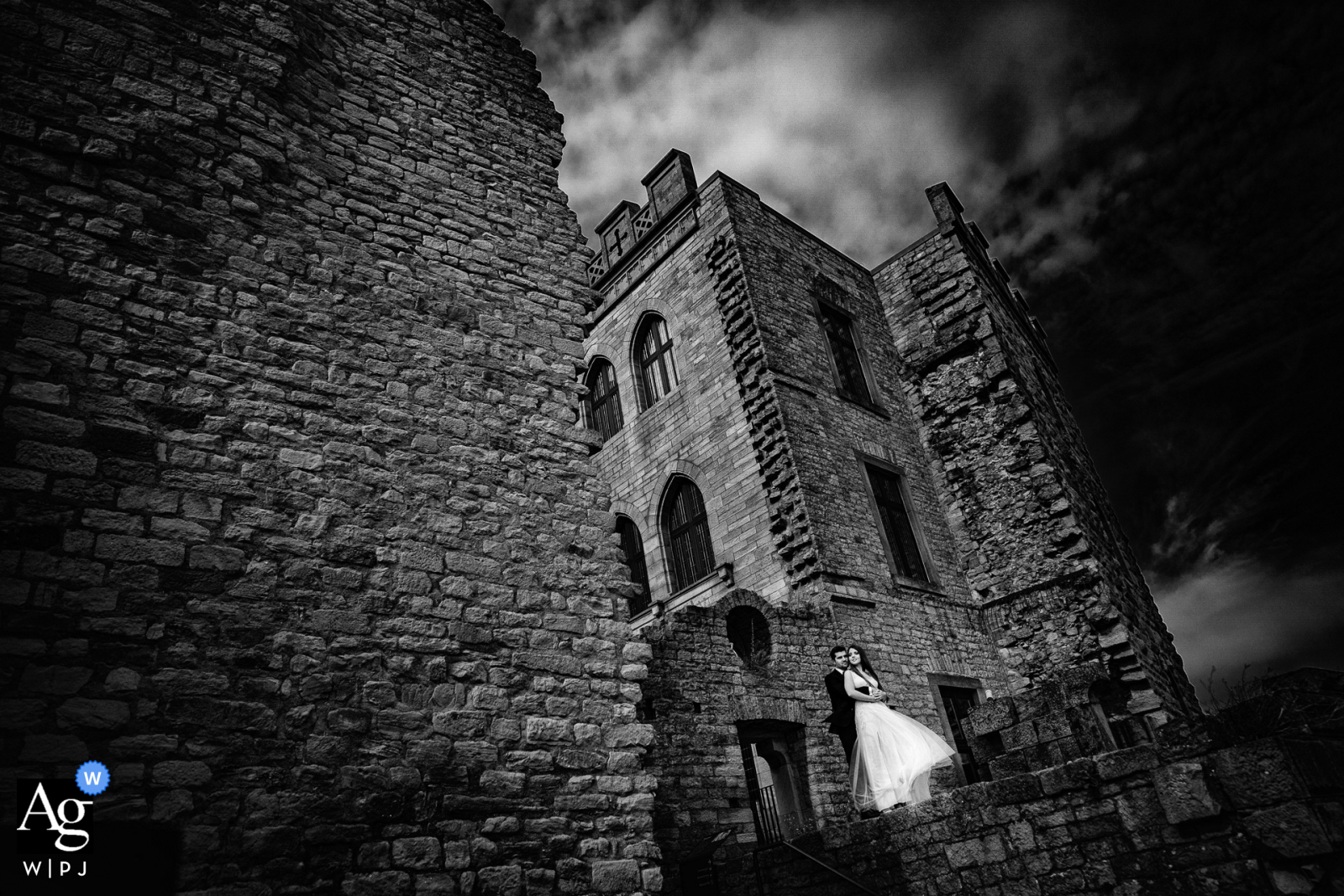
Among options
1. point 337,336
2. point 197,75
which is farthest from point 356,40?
point 337,336

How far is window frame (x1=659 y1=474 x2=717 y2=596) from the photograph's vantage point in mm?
12359

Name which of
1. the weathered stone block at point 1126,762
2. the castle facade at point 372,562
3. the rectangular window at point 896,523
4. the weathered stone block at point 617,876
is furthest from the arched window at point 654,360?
the weathered stone block at point 617,876

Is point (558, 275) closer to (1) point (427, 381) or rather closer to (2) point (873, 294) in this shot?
(1) point (427, 381)

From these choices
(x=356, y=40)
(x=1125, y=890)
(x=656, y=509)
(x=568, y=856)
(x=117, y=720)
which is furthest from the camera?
(x=656, y=509)

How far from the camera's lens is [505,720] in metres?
4.59

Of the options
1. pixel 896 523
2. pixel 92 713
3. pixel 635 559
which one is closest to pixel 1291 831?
pixel 92 713

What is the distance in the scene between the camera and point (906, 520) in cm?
1327

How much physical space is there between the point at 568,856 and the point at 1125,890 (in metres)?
3.65

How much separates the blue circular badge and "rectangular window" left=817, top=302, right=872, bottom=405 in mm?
12222

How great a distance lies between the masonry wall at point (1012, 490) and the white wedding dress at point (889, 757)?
6.24 meters

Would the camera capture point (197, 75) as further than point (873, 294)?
No

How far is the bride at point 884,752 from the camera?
6.73m

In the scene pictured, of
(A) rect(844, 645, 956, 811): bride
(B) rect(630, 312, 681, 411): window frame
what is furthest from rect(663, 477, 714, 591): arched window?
(A) rect(844, 645, 956, 811): bride

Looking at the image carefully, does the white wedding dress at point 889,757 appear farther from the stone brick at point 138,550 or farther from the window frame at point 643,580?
the stone brick at point 138,550
